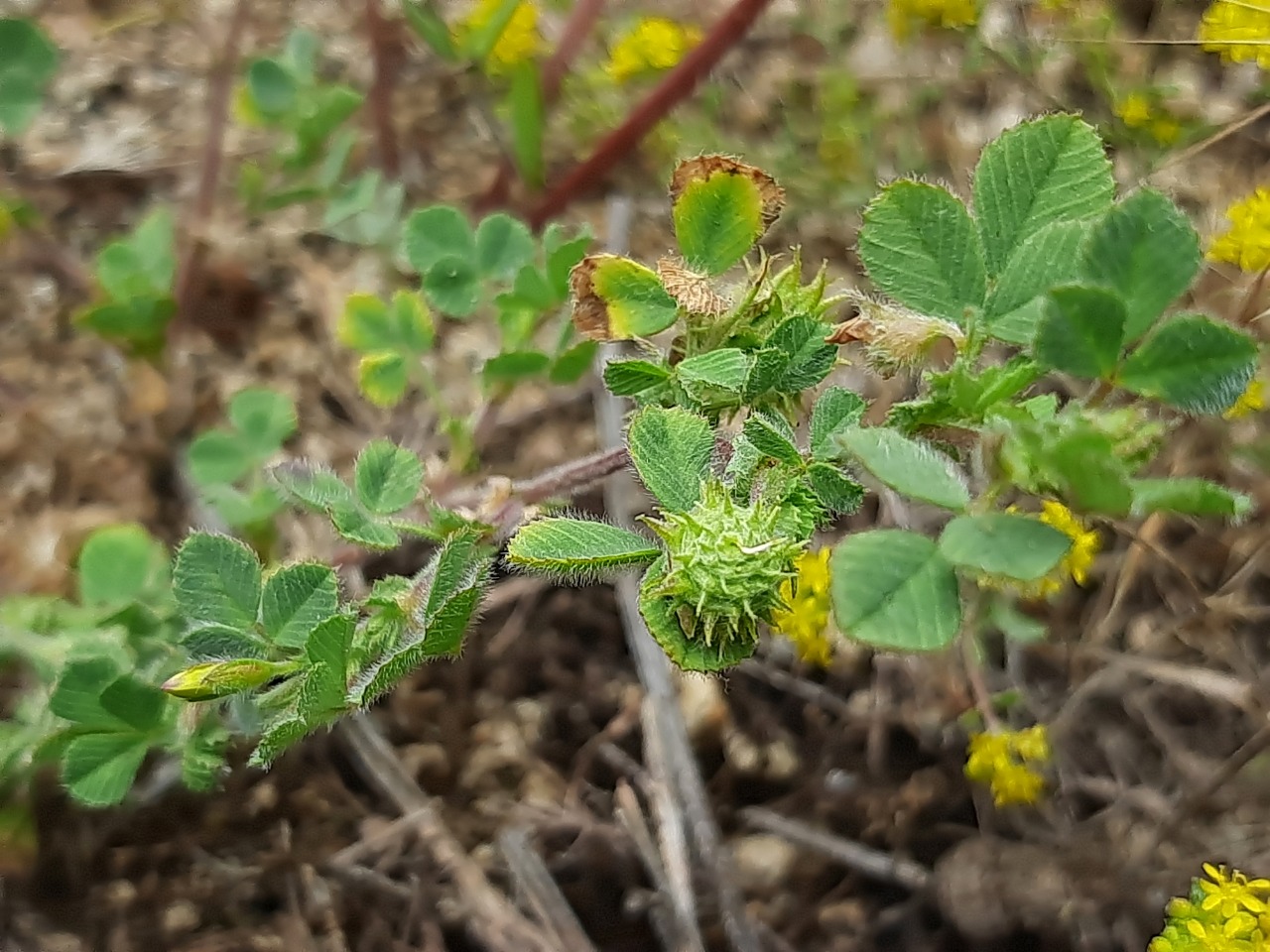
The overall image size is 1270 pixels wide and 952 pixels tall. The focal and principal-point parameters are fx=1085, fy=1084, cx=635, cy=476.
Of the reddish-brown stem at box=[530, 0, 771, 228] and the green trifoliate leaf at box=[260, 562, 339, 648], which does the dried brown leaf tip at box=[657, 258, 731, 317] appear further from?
the reddish-brown stem at box=[530, 0, 771, 228]

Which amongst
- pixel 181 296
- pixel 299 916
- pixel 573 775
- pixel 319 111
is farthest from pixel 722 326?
pixel 181 296

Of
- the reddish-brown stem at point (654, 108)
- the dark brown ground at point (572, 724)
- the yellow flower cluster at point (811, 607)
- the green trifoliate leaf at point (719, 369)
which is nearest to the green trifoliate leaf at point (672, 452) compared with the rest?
the green trifoliate leaf at point (719, 369)

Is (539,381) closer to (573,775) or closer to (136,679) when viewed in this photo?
(573,775)

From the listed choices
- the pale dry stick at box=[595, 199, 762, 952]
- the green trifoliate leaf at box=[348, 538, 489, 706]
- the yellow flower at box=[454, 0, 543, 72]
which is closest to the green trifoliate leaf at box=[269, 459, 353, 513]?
the green trifoliate leaf at box=[348, 538, 489, 706]

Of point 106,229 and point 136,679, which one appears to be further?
point 106,229

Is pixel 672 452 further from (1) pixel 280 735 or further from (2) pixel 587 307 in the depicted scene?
(1) pixel 280 735

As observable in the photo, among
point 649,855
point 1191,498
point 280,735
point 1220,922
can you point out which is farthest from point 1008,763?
point 280,735

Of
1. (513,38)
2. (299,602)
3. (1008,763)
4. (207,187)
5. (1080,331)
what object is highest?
(1080,331)
